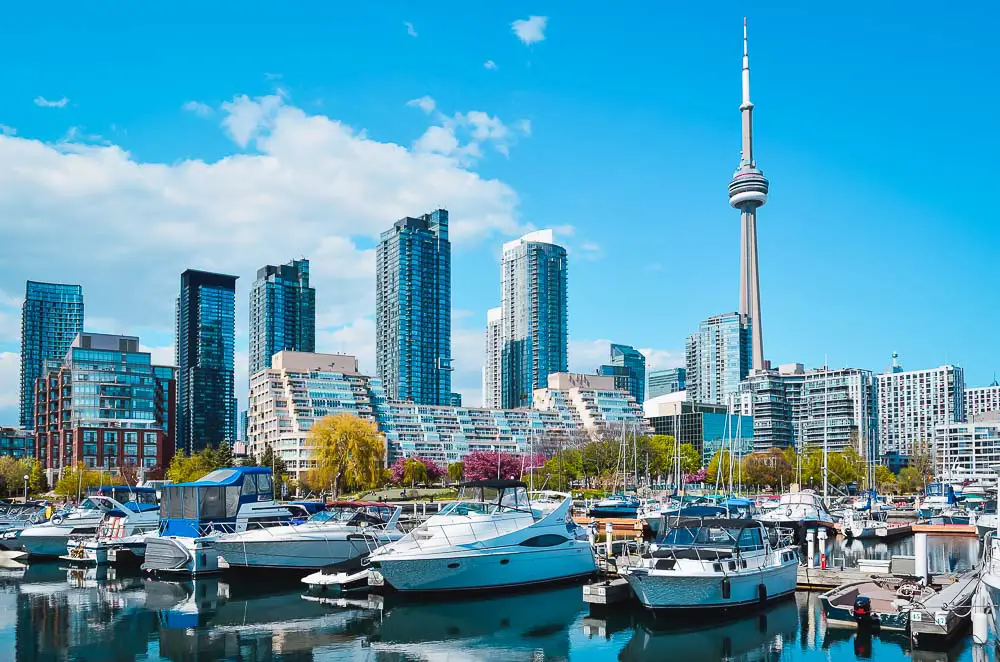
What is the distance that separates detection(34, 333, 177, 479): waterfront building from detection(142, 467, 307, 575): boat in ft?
359

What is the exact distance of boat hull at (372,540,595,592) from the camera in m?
39.2

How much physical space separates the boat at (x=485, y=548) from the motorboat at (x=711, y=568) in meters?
5.38

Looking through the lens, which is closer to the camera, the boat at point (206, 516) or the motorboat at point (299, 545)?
the motorboat at point (299, 545)

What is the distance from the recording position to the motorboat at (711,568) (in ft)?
111

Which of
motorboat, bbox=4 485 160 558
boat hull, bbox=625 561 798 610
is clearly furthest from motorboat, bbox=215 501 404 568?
boat hull, bbox=625 561 798 610

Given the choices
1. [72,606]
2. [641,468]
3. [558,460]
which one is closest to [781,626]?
[72,606]

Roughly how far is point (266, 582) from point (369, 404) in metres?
154

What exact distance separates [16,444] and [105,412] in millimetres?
41311

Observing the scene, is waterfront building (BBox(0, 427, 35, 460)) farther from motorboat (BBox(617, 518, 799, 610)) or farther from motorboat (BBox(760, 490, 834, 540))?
motorboat (BBox(617, 518, 799, 610))

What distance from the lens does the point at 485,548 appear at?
40375 millimetres

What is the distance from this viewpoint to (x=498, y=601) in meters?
39.8

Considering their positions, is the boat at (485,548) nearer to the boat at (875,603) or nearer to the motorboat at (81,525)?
the boat at (875,603)

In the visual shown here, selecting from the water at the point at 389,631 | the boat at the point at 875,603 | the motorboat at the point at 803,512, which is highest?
the boat at the point at 875,603

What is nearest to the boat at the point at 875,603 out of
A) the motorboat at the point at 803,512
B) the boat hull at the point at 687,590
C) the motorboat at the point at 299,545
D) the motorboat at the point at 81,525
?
the boat hull at the point at 687,590
